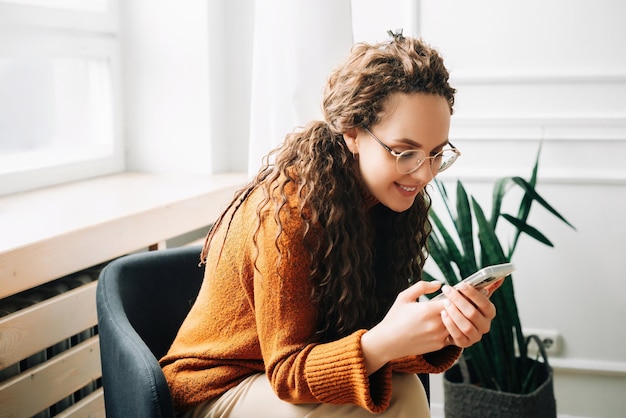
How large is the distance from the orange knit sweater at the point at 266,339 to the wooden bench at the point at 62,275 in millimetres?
367

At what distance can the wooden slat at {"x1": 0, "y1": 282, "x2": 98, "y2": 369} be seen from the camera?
1.47 meters

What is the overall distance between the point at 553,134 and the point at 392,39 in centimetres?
120

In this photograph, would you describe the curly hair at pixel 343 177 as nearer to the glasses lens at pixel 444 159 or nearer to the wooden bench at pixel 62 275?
the glasses lens at pixel 444 159

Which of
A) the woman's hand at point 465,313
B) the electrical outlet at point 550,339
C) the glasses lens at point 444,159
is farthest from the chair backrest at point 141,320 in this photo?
the electrical outlet at point 550,339

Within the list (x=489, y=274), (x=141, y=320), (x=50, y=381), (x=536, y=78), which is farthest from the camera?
(x=536, y=78)

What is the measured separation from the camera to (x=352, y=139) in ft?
4.12

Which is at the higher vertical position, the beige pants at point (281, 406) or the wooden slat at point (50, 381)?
the beige pants at point (281, 406)

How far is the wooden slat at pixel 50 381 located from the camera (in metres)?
1.51

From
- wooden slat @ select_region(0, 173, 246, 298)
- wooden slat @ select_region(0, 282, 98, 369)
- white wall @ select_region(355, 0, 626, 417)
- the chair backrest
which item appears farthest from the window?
white wall @ select_region(355, 0, 626, 417)

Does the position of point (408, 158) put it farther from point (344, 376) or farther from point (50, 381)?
point (50, 381)

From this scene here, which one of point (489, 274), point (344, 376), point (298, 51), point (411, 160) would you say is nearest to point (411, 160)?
point (411, 160)

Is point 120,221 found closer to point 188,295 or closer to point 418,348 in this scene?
point 188,295

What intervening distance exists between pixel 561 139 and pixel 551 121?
65 millimetres

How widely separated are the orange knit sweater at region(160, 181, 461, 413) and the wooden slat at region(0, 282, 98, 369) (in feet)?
1.14
